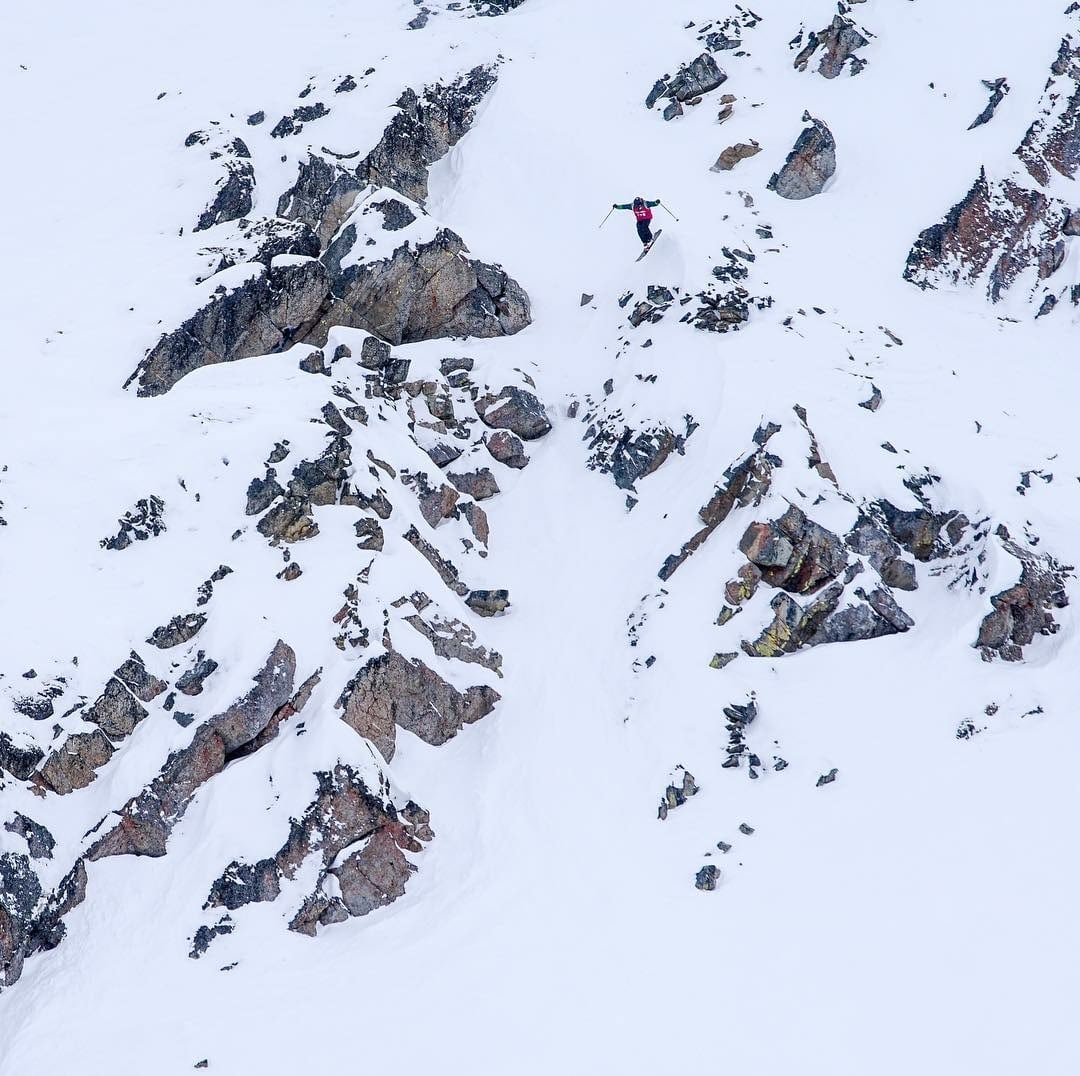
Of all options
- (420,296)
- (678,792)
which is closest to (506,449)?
(420,296)

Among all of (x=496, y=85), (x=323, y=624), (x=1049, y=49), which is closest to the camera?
(x=323, y=624)

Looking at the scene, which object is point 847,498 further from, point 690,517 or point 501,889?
point 501,889

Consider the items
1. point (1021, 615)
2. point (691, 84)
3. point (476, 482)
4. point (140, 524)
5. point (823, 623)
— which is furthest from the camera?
point (691, 84)

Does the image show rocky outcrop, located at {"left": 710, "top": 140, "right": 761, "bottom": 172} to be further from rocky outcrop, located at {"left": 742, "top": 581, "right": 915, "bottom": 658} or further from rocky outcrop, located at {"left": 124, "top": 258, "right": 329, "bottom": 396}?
rocky outcrop, located at {"left": 742, "top": 581, "right": 915, "bottom": 658}

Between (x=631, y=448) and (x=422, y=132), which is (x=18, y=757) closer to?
(x=631, y=448)

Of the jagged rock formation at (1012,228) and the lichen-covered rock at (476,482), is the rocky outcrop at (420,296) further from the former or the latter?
the jagged rock formation at (1012,228)

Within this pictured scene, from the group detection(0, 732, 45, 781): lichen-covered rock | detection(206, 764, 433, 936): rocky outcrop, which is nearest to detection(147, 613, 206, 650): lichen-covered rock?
detection(0, 732, 45, 781): lichen-covered rock

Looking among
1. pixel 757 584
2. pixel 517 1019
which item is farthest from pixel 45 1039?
pixel 757 584
